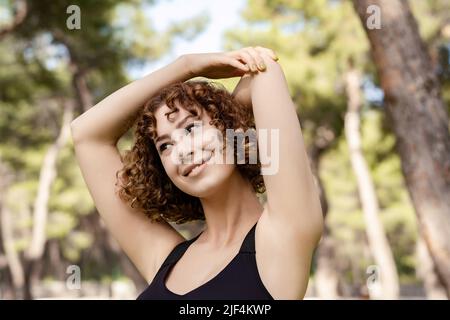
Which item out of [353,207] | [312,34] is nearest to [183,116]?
[312,34]

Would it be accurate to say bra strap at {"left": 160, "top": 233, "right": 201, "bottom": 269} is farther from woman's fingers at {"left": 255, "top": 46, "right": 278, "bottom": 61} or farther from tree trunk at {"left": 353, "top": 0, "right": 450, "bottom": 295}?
tree trunk at {"left": 353, "top": 0, "right": 450, "bottom": 295}

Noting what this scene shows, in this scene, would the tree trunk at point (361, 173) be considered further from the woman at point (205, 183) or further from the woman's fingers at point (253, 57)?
the woman's fingers at point (253, 57)

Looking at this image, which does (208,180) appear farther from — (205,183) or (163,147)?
(163,147)

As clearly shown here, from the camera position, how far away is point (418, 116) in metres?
4.92

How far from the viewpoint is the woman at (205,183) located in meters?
1.72

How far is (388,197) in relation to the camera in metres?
26.8

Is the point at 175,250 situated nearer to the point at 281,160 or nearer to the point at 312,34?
the point at 281,160

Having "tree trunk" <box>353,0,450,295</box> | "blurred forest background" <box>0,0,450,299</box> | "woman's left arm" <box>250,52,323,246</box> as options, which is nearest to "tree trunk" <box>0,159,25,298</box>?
"blurred forest background" <box>0,0,450,299</box>

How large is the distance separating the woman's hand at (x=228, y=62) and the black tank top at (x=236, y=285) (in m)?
0.41

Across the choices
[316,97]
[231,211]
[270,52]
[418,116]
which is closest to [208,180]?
[231,211]

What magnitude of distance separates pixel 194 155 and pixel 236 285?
0.34 meters

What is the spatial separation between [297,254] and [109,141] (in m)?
0.73

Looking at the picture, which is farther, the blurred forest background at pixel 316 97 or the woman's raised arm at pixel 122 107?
the blurred forest background at pixel 316 97

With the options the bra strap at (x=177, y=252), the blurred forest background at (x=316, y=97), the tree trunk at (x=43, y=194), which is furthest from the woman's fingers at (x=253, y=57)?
the tree trunk at (x=43, y=194)
